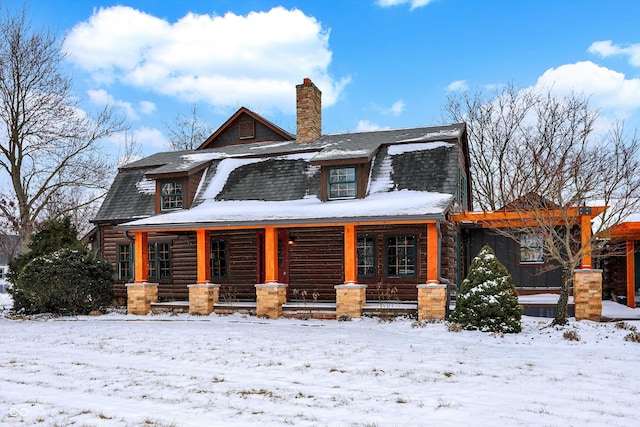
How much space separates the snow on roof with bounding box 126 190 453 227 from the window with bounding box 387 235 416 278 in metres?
1.59

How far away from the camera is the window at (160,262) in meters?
21.5

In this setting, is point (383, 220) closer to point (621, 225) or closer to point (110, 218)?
point (621, 225)

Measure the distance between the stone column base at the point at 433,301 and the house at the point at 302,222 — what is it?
37mm

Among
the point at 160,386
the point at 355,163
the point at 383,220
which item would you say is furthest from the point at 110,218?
the point at 160,386

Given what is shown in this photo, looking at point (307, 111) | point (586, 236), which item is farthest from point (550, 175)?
point (307, 111)

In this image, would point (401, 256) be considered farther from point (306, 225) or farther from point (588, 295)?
point (588, 295)

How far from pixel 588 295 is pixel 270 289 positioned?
8.78 metres

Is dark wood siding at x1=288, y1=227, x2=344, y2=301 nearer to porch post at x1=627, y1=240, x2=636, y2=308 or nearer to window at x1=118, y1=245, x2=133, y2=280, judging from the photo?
window at x1=118, y1=245, x2=133, y2=280

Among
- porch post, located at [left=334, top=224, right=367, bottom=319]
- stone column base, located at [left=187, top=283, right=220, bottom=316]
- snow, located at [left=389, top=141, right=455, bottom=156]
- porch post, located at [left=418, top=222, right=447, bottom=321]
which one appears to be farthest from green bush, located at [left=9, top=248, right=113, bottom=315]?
porch post, located at [left=418, top=222, right=447, bottom=321]

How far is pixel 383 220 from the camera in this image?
1542 cm

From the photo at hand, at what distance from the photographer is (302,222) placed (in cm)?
1636

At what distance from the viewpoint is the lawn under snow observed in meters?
6.72

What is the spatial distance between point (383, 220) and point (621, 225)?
698 cm

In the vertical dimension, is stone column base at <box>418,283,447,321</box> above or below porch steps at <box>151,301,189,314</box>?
above
